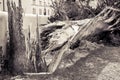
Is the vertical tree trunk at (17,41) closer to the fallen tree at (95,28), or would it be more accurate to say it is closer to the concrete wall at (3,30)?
the concrete wall at (3,30)

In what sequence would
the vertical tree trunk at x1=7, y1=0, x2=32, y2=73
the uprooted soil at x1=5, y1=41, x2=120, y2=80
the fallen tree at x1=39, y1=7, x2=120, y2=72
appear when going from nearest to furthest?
the uprooted soil at x1=5, y1=41, x2=120, y2=80 < the vertical tree trunk at x1=7, y1=0, x2=32, y2=73 < the fallen tree at x1=39, y1=7, x2=120, y2=72

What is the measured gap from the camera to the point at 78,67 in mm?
7719

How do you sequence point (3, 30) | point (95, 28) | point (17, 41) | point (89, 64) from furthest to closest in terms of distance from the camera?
point (95, 28) < point (89, 64) < point (3, 30) < point (17, 41)

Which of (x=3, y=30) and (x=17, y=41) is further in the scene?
(x=3, y=30)

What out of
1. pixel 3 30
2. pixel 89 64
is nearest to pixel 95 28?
pixel 89 64

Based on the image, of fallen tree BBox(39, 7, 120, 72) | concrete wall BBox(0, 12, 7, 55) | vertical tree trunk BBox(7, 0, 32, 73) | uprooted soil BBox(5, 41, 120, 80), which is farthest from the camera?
fallen tree BBox(39, 7, 120, 72)

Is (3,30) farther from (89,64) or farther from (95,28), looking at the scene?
(95,28)

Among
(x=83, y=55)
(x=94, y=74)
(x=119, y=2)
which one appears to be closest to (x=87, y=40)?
(x=83, y=55)

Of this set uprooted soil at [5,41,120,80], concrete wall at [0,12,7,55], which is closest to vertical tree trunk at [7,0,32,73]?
concrete wall at [0,12,7,55]

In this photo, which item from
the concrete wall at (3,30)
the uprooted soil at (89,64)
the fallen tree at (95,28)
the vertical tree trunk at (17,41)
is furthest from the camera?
the fallen tree at (95,28)

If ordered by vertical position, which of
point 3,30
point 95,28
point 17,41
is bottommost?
point 17,41

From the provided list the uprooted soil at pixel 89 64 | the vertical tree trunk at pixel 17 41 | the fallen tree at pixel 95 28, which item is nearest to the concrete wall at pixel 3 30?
the vertical tree trunk at pixel 17 41

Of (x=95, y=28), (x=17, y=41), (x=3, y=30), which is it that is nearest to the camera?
(x=17, y=41)

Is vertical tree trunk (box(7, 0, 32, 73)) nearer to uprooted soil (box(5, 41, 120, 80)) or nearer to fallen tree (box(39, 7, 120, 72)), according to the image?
uprooted soil (box(5, 41, 120, 80))
